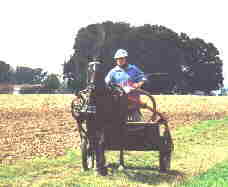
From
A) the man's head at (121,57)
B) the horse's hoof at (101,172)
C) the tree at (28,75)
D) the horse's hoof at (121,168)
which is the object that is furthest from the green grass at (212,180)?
the tree at (28,75)

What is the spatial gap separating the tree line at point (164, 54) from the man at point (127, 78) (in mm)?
56846

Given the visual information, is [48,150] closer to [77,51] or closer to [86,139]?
[86,139]

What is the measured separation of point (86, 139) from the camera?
1088 centimetres

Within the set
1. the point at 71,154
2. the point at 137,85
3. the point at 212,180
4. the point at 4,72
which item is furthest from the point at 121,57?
the point at 4,72

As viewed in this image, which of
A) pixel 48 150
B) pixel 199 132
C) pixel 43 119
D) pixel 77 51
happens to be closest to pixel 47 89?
pixel 77 51

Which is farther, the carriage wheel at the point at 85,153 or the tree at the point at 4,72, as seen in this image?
the tree at the point at 4,72

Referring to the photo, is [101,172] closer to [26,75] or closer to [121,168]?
[121,168]

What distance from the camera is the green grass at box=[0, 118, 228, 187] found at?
32.6 ft

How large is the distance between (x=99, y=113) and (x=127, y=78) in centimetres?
157

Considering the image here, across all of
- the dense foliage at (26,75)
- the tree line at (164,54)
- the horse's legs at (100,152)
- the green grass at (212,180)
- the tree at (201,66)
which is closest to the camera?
the green grass at (212,180)

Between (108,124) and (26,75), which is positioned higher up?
(26,75)

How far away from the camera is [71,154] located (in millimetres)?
15000

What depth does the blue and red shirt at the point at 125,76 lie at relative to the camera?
436 inches

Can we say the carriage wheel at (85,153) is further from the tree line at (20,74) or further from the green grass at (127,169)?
the tree line at (20,74)
